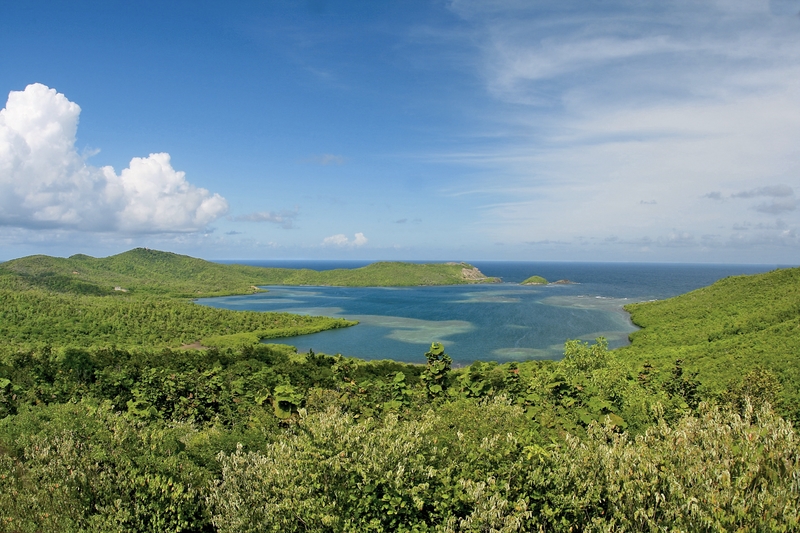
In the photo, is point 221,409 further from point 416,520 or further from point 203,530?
point 416,520

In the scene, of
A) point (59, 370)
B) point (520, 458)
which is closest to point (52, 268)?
point (59, 370)

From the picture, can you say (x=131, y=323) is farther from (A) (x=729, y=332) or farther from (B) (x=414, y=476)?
(A) (x=729, y=332)

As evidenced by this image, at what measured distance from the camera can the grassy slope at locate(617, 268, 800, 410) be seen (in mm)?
39844

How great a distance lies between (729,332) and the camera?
60.7m

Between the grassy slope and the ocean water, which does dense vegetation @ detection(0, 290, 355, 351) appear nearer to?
the ocean water

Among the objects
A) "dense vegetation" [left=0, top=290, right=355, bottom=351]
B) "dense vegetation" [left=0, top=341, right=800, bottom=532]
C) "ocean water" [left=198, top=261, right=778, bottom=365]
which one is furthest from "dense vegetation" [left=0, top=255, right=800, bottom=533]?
"dense vegetation" [left=0, top=290, right=355, bottom=351]

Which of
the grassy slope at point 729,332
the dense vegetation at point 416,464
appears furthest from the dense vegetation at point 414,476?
the grassy slope at point 729,332

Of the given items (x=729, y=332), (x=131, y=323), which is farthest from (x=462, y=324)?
(x=131, y=323)

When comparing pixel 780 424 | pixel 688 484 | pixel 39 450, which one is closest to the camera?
pixel 688 484

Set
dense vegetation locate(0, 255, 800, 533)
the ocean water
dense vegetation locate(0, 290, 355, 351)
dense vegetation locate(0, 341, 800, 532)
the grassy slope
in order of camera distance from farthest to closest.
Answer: the ocean water, dense vegetation locate(0, 290, 355, 351), the grassy slope, dense vegetation locate(0, 255, 800, 533), dense vegetation locate(0, 341, 800, 532)

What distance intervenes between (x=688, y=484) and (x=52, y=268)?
208766mm

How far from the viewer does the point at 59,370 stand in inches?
1433

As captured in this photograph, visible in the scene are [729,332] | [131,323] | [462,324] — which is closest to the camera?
[729,332]

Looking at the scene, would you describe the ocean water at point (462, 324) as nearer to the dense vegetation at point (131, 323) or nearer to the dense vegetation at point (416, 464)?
the dense vegetation at point (131, 323)
